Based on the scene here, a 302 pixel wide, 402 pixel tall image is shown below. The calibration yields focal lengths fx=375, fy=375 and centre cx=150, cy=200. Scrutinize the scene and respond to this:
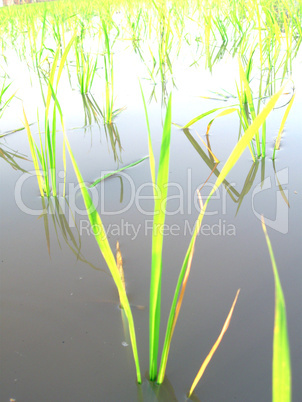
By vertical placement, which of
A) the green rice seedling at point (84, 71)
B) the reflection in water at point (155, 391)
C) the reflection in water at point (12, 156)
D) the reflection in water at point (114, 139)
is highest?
the green rice seedling at point (84, 71)

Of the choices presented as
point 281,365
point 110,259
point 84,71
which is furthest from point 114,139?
point 281,365

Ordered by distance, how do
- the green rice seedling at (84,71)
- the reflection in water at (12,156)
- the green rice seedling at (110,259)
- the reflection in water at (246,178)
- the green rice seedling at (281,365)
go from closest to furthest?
1. the green rice seedling at (281,365)
2. the green rice seedling at (110,259)
3. the reflection in water at (246,178)
4. the reflection in water at (12,156)
5. the green rice seedling at (84,71)

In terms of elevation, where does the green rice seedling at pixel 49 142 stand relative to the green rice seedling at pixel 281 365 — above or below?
above

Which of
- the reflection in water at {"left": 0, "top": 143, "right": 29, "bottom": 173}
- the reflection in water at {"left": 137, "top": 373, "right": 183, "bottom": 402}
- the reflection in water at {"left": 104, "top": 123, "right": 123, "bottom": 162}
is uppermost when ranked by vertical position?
the reflection in water at {"left": 104, "top": 123, "right": 123, "bottom": 162}

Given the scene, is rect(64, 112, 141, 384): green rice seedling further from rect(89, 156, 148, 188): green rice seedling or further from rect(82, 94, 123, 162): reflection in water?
rect(82, 94, 123, 162): reflection in water

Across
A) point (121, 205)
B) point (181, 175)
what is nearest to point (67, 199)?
point (121, 205)

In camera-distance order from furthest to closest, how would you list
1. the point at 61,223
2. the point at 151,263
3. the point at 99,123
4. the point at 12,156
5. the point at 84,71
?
the point at 84,71
the point at 99,123
the point at 12,156
the point at 61,223
the point at 151,263

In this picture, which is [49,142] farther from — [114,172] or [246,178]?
[246,178]

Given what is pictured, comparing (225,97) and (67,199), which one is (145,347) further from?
(225,97)

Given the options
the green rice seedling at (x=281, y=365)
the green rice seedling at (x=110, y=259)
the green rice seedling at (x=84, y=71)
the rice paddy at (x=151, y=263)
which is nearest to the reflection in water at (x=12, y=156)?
the rice paddy at (x=151, y=263)

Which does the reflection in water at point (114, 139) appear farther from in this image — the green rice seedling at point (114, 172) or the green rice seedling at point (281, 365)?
the green rice seedling at point (281, 365)

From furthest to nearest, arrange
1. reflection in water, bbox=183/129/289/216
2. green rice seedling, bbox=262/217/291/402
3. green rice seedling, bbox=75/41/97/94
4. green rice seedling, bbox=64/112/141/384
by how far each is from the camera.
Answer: green rice seedling, bbox=75/41/97/94, reflection in water, bbox=183/129/289/216, green rice seedling, bbox=64/112/141/384, green rice seedling, bbox=262/217/291/402

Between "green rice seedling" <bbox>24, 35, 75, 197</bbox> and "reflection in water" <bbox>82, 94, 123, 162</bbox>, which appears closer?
"green rice seedling" <bbox>24, 35, 75, 197</bbox>

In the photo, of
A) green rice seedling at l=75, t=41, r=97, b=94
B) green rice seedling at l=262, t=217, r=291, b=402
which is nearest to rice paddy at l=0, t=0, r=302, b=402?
green rice seedling at l=262, t=217, r=291, b=402
